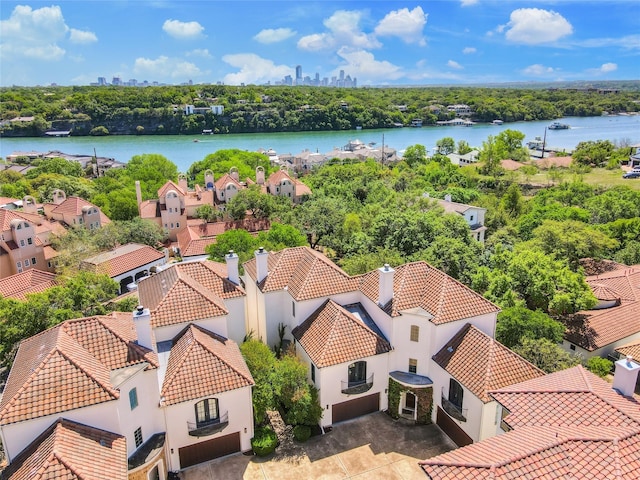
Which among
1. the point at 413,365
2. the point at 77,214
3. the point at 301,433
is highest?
the point at 77,214

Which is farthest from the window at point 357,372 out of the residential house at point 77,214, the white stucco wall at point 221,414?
the residential house at point 77,214

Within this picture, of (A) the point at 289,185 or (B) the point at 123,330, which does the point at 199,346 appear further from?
(A) the point at 289,185

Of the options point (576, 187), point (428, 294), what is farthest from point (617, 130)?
point (428, 294)

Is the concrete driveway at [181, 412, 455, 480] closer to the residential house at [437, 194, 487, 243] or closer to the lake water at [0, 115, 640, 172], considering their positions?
the residential house at [437, 194, 487, 243]

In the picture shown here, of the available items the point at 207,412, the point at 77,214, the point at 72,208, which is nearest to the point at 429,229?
the point at 207,412

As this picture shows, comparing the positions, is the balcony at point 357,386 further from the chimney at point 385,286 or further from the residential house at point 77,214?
the residential house at point 77,214

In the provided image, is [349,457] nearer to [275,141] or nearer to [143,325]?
[143,325]

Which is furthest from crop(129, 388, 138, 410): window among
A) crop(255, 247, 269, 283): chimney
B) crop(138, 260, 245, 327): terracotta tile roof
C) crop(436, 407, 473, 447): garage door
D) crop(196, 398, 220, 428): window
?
crop(436, 407, 473, 447): garage door
